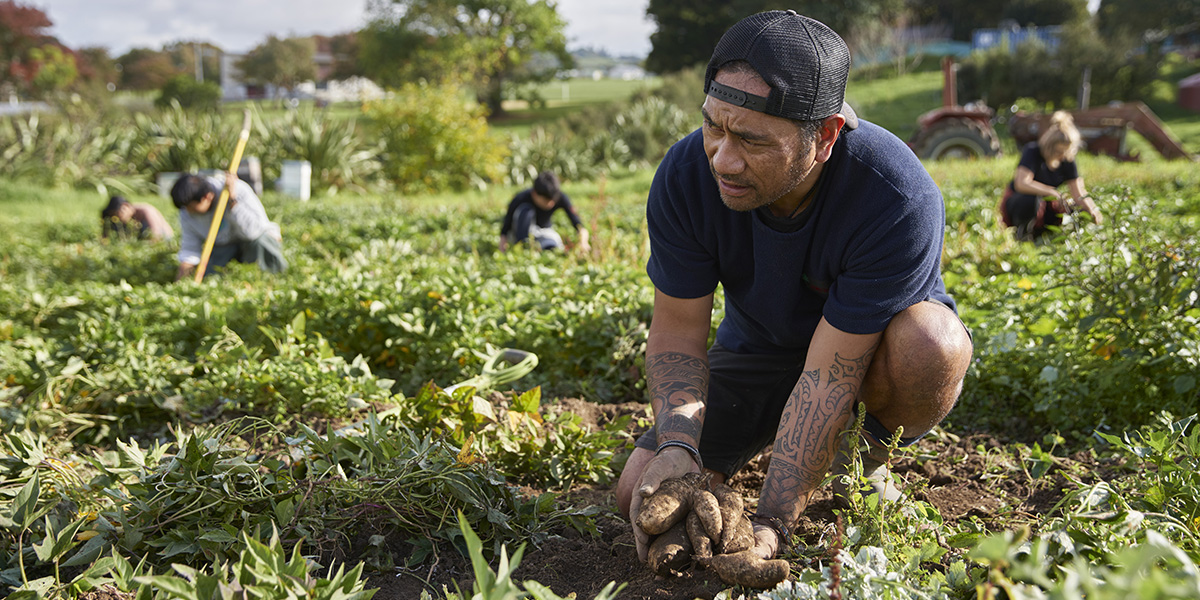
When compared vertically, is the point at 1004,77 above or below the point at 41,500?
above

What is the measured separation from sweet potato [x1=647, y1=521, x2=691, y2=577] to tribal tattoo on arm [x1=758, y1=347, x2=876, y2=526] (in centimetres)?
28

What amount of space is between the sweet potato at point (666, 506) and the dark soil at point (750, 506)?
16cm

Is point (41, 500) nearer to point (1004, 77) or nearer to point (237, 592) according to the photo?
point (237, 592)

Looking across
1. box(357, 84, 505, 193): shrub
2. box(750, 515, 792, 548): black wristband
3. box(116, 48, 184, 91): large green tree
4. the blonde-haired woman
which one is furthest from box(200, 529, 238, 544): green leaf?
box(116, 48, 184, 91): large green tree

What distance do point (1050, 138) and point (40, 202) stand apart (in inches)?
498

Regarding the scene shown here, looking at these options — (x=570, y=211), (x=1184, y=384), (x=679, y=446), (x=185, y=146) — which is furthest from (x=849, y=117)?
(x=185, y=146)

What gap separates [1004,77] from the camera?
23.6 m

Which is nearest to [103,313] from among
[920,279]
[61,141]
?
[920,279]

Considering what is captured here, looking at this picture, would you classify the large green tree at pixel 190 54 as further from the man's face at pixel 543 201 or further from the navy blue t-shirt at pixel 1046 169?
the navy blue t-shirt at pixel 1046 169

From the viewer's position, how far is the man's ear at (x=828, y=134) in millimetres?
1890

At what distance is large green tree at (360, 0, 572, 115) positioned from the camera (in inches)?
1195

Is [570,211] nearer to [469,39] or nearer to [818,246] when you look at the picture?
[818,246]

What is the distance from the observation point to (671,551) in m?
1.80

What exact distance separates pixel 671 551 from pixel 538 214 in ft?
18.1
